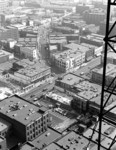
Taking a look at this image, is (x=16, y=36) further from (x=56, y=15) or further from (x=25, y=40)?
(x=56, y=15)

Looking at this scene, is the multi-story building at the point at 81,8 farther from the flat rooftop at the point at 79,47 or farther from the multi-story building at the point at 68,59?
the multi-story building at the point at 68,59

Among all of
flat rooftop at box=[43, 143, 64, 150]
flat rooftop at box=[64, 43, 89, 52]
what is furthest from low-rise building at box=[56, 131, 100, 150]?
flat rooftop at box=[64, 43, 89, 52]

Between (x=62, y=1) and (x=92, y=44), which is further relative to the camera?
(x=62, y=1)

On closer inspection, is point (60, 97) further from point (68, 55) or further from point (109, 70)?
point (68, 55)

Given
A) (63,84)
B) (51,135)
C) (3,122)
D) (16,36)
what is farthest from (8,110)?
(16,36)

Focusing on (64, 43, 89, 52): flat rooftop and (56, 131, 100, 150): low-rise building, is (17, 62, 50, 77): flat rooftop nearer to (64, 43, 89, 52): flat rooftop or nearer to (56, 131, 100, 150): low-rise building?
(64, 43, 89, 52): flat rooftop

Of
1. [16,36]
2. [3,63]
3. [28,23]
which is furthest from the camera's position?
[28,23]
